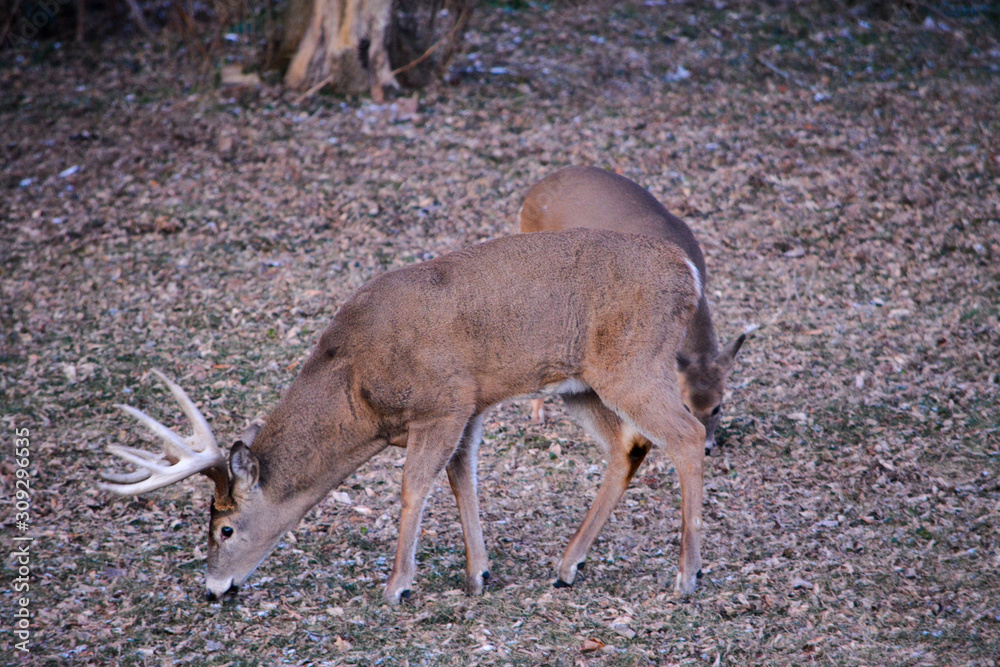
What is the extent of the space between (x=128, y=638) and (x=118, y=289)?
4486 millimetres

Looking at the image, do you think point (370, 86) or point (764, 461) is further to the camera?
point (370, 86)

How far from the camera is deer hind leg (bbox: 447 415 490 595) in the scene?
503cm

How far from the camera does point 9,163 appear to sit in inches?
411

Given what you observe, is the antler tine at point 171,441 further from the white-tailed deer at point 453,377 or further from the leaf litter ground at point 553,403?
the leaf litter ground at point 553,403

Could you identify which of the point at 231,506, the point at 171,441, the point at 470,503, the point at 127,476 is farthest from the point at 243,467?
the point at 470,503

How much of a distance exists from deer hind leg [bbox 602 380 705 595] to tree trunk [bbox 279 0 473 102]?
23.5 feet

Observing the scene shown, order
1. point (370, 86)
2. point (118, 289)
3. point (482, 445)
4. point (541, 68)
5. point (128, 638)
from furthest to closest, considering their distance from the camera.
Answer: point (541, 68)
point (370, 86)
point (118, 289)
point (482, 445)
point (128, 638)

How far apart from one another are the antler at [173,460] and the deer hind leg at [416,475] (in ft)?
2.94

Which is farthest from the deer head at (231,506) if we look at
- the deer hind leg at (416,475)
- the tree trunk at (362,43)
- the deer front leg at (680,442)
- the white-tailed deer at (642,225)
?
the tree trunk at (362,43)

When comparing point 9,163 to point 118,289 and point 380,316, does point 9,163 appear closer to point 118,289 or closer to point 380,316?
point 118,289

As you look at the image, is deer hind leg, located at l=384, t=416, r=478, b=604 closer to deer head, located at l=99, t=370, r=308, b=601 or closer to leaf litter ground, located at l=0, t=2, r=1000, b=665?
leaf litter ground, located at l=0, t=2, r=1000, b=665

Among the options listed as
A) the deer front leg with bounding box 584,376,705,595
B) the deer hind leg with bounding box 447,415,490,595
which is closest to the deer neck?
the deer front leg with bounding box 584,376,705,595

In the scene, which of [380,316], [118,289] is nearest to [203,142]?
[118,289]

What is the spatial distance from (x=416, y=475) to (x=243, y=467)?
2.72ft
